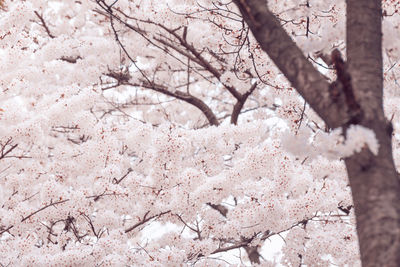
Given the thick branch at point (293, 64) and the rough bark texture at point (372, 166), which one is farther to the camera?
the thick branch at point (293, 64)

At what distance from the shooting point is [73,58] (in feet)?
29.7

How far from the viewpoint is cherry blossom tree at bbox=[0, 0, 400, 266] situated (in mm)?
1938

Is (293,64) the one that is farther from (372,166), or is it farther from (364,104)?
(372,166)

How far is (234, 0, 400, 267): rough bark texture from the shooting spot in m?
A: 1.77

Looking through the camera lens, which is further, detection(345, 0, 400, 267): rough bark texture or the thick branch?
the thick branch

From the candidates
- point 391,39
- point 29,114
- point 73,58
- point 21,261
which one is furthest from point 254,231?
point 73,58

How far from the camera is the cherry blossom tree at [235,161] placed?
1.94 m

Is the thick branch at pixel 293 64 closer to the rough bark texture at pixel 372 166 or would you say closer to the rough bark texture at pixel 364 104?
the rough bark texture at pixel 364 104

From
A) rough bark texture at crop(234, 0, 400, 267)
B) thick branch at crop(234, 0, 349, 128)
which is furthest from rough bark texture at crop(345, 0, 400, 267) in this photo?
thick branch at crop(234, 0, 349, 128)

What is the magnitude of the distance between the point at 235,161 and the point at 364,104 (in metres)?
4.01

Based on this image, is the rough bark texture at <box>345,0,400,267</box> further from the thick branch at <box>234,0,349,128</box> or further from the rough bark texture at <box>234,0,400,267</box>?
the thick branch at <box>234,0,349,128</box>

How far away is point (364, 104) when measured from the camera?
193 cm

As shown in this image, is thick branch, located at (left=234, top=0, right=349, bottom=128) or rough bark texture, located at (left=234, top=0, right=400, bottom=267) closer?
rough bark texture, located at (left=234, top=0, right=400, bottom=267)

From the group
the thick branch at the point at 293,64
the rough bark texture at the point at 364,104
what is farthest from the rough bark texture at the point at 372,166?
the thick branch at the point at 293,64
